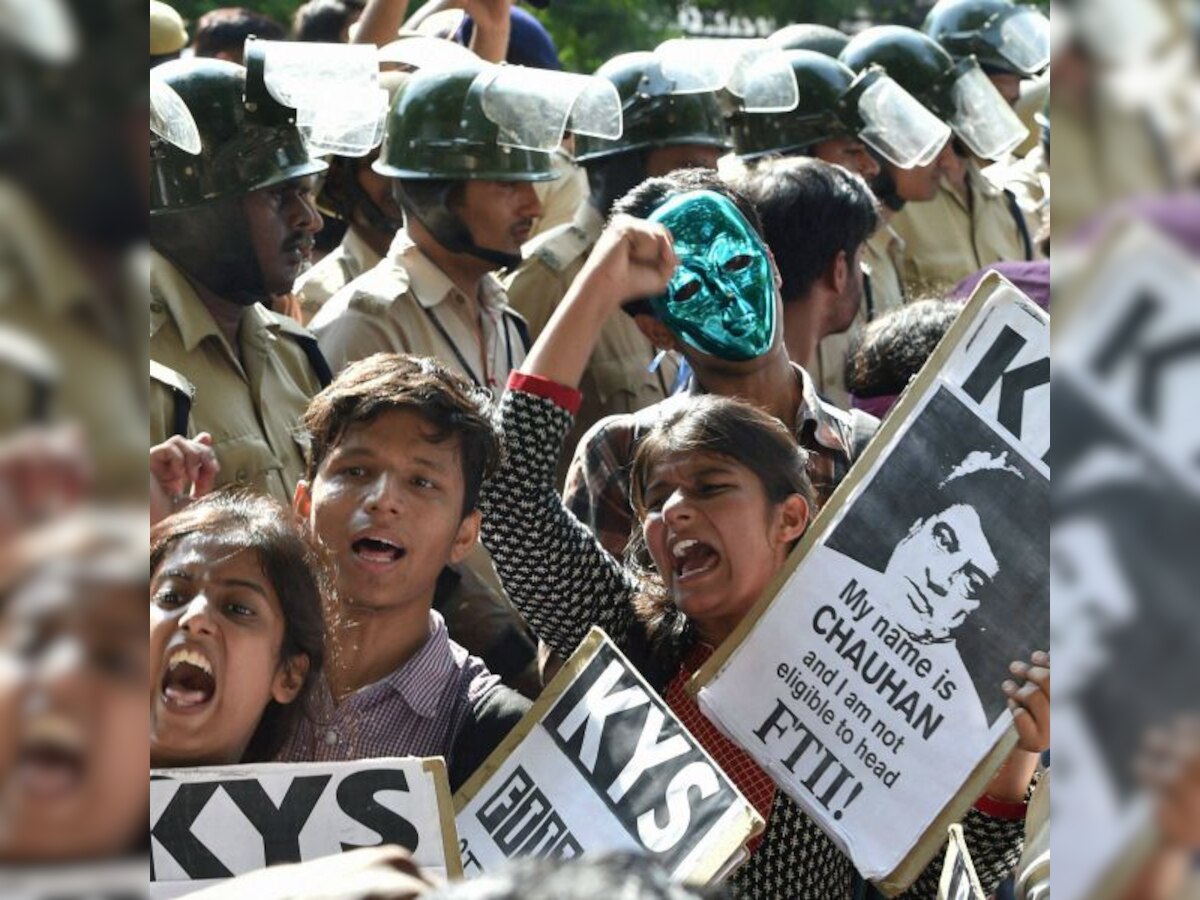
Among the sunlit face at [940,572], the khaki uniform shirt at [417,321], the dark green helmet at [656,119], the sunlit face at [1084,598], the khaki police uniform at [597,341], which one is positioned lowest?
the khaki police uniform at [597,341]

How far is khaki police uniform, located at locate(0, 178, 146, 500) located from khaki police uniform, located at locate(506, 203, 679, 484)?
4005 mm

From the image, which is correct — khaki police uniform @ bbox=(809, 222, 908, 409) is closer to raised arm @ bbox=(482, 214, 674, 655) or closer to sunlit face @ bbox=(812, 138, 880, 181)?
sunlit face @ bbox=(812, 138, 880, 181)

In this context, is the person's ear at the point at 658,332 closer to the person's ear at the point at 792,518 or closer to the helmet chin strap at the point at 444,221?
the person's ear at the point at 792,518

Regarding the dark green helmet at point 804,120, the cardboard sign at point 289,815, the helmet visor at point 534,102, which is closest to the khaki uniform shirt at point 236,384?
the helmet visor at point 534,102

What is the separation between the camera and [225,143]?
13.2ft

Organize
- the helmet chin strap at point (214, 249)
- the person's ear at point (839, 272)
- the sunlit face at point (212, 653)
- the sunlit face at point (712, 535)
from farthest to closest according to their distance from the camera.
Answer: the person's ear at point (839, 272), the helmet chin strap at point (214, 249), the sunlit face at point (712, 535), the sunlit face at point (212, 653)

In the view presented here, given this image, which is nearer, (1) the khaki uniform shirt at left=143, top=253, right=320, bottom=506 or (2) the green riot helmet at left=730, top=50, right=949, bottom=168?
(1) the khaki uniform shirt at left=143, top=253, right=320, bottom=506

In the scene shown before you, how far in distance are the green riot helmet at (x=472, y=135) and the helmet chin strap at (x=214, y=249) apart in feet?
2.10

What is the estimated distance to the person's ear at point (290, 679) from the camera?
269 cm

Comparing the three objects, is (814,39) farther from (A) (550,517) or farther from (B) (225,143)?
(A) (550,517)

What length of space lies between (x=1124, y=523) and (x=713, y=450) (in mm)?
2274

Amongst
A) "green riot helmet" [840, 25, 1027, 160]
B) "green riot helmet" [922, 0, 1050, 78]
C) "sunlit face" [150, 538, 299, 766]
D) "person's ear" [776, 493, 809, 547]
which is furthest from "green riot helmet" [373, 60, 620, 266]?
"green riot helmet" [922, 0, 1050, 78]

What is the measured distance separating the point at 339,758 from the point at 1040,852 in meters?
0.91

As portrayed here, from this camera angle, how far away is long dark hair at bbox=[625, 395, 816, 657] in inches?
119
